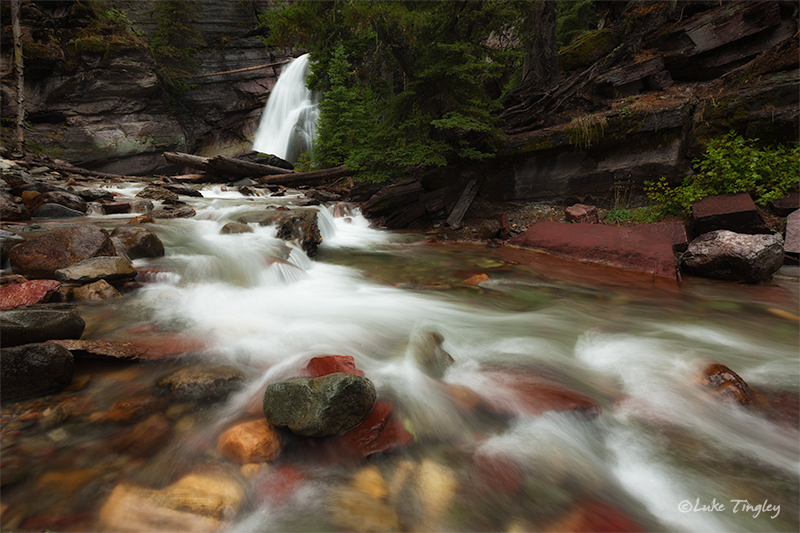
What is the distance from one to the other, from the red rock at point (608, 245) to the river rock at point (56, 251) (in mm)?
6777

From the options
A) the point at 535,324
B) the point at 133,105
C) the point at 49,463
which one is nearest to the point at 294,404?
the point at 49,463

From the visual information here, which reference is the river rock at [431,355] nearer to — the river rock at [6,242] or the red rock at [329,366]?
the red rock at [329,366]

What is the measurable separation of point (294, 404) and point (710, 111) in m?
8.43

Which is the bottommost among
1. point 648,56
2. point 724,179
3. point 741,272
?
A: point 741,272

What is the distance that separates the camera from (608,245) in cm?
543

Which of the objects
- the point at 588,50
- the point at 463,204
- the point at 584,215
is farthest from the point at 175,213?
the point at 588,50

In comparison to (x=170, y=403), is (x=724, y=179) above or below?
above

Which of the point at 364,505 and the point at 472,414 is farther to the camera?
the point at 472,414

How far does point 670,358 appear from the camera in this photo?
2.75 meters

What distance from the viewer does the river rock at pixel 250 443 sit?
Answer: 5.63ft

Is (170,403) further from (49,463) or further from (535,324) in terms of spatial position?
(535,324)

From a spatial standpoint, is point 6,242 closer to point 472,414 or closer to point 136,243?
point 136,243

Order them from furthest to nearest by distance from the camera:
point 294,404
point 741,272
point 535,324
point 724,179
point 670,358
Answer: point 724,179 → point 741,272 → point 535,324 → point 670,358 → point 294,404

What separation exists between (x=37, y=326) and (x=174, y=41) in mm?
29119
